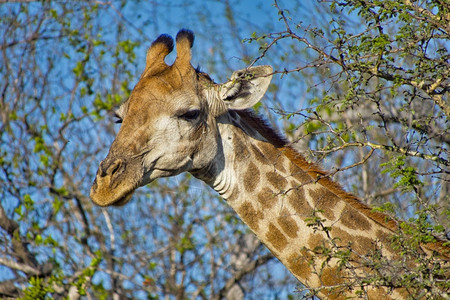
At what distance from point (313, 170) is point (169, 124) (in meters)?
1.28

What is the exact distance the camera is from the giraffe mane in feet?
17.5

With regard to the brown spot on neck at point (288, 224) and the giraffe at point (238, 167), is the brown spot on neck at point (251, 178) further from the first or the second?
the brown spot on neck at point (288, 224)

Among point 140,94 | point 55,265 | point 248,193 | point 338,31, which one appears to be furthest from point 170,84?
point 55,265

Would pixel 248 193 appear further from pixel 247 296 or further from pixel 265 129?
pixel 247 296

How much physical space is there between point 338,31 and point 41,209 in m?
6.82

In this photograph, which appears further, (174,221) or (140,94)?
(174,221)

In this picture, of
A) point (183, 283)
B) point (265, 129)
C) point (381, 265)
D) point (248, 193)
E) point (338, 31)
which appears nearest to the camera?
point (381, 265)

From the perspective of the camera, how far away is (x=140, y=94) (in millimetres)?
5539

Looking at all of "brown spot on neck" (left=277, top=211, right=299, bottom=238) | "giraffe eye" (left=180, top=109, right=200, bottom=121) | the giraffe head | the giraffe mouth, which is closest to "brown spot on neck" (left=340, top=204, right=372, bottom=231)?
"brown spot on neck" (left=277, top=211, right=299, bottom=238)

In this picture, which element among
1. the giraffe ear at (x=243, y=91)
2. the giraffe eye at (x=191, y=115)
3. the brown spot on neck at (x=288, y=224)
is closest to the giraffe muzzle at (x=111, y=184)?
the giraffe eye at (x=191, y=115)

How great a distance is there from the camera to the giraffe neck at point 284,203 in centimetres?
516

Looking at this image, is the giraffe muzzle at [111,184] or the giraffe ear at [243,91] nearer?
the giraffe muzzle at [111,184]

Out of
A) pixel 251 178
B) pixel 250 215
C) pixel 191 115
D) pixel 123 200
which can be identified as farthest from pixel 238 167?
pixel 123 200

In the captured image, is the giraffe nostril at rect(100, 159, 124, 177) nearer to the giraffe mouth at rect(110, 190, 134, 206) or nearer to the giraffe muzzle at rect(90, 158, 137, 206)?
the giraffe muzzle at rect(90, 158, 137, 206)
